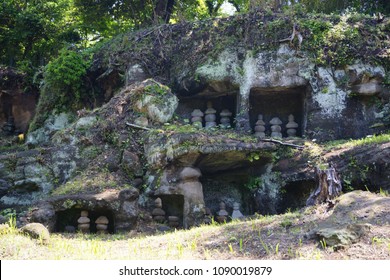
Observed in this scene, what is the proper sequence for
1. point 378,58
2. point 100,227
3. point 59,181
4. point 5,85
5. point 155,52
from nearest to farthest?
1. point 100,227
2. point 59,181
3. point 378,58
4. point 155,52
5. point 5,85

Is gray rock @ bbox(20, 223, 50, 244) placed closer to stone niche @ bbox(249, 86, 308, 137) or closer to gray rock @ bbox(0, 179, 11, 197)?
gray rock @ bbox(0, 179, 11, 197)

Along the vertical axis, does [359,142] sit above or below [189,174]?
above

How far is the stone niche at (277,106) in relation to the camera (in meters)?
14.7

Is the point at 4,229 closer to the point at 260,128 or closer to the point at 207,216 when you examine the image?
the point at 207,216

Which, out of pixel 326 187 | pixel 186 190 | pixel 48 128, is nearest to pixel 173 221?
pixel 186 190

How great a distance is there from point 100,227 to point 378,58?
27.0 ft

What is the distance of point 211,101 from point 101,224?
18.9 feet

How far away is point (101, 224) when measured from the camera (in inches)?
422

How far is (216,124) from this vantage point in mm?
14656

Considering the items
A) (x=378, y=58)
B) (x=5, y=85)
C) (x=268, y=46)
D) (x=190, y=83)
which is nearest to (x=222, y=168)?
(x=190, y=83)

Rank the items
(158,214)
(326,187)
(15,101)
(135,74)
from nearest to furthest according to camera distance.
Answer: (326,187), (158,214), (135,74), (15,101)

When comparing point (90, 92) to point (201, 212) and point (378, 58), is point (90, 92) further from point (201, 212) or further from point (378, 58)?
point (378, 58)

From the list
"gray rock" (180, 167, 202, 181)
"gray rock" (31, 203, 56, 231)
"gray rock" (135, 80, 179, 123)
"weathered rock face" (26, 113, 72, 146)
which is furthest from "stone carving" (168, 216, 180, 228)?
"weathered rock face" (26, 113, 72, 146)

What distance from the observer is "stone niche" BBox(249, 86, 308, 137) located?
1473cm
